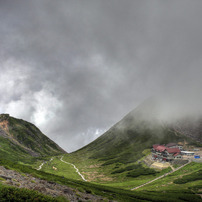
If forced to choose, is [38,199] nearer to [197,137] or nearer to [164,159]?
[164,159]

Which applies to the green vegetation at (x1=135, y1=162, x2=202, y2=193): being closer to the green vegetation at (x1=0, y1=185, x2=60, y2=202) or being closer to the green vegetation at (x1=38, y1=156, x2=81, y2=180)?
the green vegetation at (x1=38, y1=156, x2=81, y2=180)

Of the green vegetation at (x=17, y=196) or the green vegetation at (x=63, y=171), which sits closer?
the green vegetation at (x=17, y=196)

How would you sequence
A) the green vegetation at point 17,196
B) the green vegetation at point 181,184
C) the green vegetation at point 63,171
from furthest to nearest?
the green vegetation at point 63,171
the green vegetation at point 181,184
the green vegetation at point 17,196

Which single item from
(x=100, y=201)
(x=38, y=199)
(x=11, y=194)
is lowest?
(x=100, y=201)

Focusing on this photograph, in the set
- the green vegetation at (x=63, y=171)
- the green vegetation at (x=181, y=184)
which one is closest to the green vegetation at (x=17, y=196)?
the green vegetation at (x=181, y=184)

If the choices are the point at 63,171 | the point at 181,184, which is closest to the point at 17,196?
the point at 181,184

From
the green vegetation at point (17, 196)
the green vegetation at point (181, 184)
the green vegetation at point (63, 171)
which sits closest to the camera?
the green vegetation at point (17, 196)

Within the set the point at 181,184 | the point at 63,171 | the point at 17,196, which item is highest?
the point at 17,196

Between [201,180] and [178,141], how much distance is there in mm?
122953

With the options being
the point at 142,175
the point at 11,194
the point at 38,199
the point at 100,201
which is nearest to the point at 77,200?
the point at 100,201

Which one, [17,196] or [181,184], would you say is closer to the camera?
[17,196]

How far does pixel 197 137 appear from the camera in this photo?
178 m

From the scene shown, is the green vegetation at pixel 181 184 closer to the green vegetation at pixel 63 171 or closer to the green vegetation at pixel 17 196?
the green vegetation at pixel 63 171

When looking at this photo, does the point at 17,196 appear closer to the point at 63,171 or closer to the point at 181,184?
the point at 181,184
